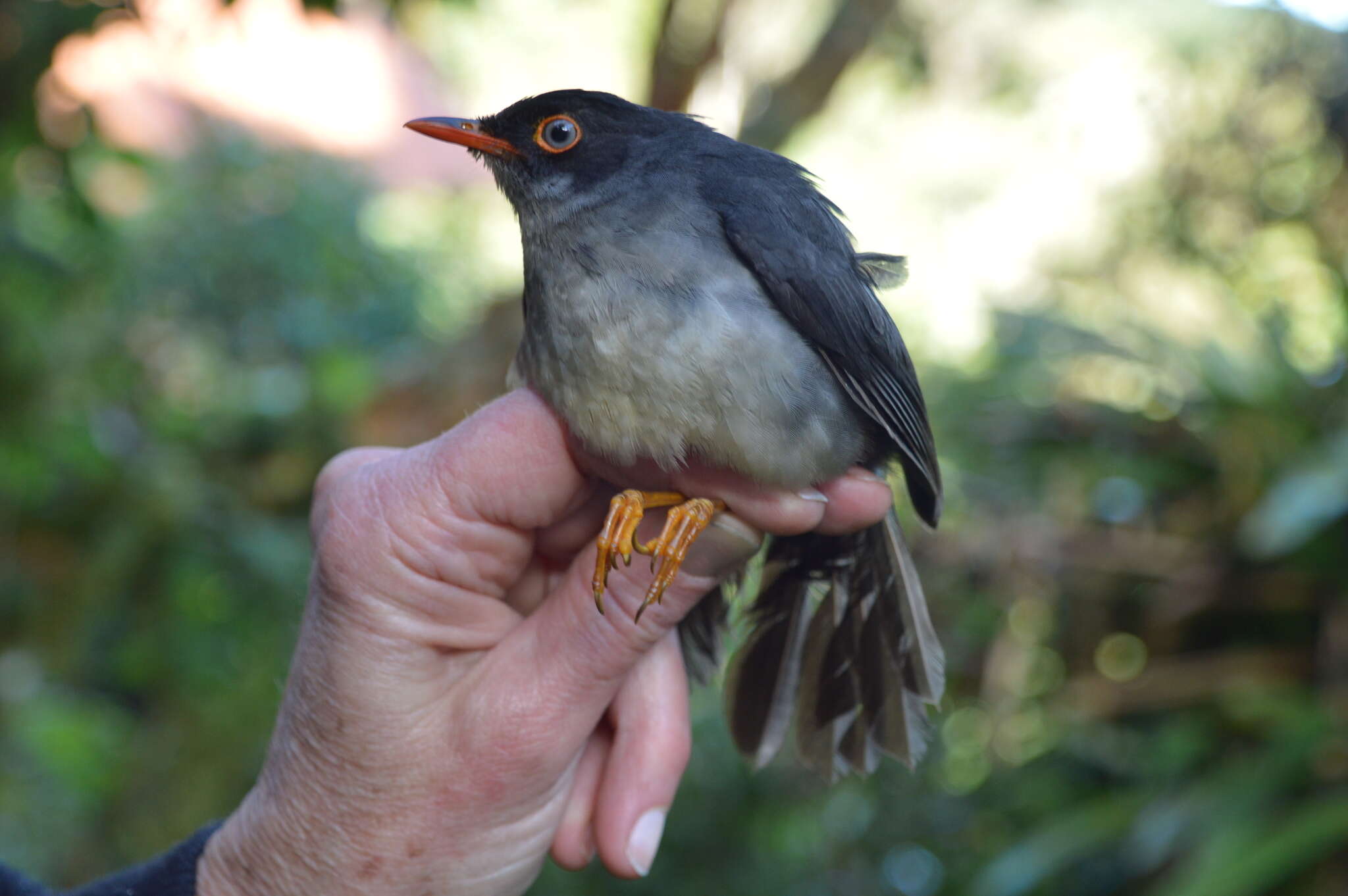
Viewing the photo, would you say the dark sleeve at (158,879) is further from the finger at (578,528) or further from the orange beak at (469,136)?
the orange beak at (469,136)

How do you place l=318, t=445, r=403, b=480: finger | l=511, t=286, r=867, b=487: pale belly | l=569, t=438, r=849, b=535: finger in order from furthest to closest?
l=318, t=445, r=403, b=480: finger → l=569, t=438, r=849, b=535: finger → l=511, t=286, r=867, b=487: pale belly

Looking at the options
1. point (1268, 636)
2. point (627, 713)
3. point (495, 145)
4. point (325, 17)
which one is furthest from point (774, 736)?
point (1268, 636)

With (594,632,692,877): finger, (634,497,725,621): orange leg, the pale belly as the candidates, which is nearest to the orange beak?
the pale belly

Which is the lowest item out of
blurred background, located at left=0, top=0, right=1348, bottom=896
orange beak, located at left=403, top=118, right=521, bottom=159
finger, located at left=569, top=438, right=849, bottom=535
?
blurred background, located at left=0, top=0, right=1348, bottom=896

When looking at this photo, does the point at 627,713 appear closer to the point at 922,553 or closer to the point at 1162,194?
the point at 922,553

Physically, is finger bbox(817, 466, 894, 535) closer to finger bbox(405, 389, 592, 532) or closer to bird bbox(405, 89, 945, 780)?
bird bbox(405, 89, 945, 780)

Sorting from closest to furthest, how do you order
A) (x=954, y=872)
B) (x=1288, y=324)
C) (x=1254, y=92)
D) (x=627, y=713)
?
(x=627, y=713), (x=954, y=872), (x=1288, y=324), (x=1254, y=92)
